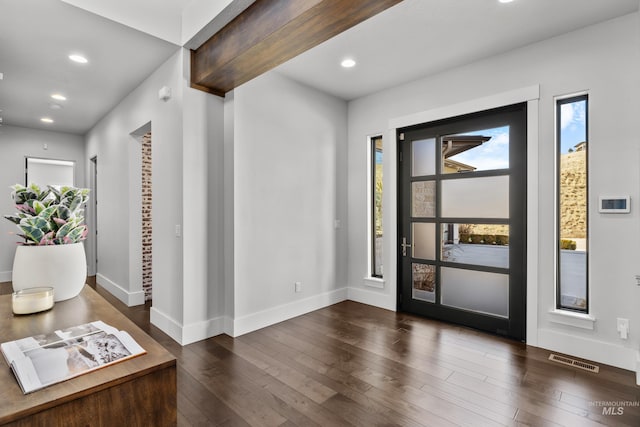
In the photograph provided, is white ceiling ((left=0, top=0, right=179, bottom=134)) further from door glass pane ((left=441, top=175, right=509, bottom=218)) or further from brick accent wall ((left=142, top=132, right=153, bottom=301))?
door glass pane ((left=441, top=175, right=509, bottom=218))

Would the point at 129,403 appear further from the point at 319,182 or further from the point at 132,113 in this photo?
the point at 132,113

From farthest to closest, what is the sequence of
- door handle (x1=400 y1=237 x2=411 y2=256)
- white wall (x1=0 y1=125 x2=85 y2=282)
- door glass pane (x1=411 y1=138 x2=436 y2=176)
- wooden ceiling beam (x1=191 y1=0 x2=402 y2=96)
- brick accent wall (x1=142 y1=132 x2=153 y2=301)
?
→ white wall (x1=0 y1=125 x2=85 y2=282)
brick accent wall (x1=142 y1=132 x2=153 y2=301)
door handle (x1=400 y1=237 x2=411 y2=256)
door glass pane (x1=411 y1=138 x2=436 y2=176)
wooden ceiling beam (x1=191 y1=0 x2=402 y2=96)

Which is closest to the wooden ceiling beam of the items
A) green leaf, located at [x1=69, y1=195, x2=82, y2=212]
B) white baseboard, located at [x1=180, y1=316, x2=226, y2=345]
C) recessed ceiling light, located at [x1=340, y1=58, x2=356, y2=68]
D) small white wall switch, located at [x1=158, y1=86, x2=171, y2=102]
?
small white wall switch, located at [x1=158, y1=86, x2=171, y2=102]

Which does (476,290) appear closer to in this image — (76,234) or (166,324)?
(166,324)

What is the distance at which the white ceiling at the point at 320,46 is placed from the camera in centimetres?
253

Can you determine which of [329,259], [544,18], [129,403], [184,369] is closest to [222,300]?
[184,369]

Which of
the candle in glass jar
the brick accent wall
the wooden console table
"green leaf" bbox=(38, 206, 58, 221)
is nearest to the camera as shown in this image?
the wooden console table

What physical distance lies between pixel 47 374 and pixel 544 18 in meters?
3.72

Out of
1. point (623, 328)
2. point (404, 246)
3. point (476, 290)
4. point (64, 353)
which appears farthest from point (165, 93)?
point (623, 328)

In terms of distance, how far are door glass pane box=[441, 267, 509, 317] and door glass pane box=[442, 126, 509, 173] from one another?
1.13m

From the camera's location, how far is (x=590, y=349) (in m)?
2.75

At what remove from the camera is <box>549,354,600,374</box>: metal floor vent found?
2584 millimetres

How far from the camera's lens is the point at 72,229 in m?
1.48

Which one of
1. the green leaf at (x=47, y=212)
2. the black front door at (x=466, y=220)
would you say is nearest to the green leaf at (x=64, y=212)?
the green leaf at (x=47, y=212)
